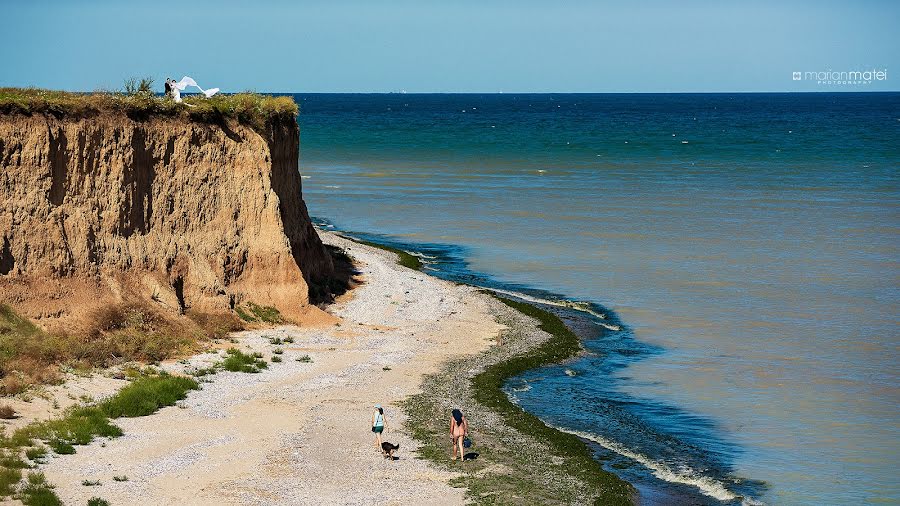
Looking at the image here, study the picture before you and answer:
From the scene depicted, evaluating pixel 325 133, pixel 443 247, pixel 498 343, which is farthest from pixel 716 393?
pixel 325 133

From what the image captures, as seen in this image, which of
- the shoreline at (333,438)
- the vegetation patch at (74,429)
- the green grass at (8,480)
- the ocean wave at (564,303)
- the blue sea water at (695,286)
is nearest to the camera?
the green grass at (8,480)

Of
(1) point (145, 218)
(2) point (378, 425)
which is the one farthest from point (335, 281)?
(2) point (378, 425)

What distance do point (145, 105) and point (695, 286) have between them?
21729 mm

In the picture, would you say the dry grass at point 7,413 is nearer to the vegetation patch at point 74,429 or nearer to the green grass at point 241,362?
the vegetation patch at point 74,429

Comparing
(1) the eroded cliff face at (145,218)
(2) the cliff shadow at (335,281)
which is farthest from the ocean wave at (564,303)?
(1) the eroded cliff face at (145,218)

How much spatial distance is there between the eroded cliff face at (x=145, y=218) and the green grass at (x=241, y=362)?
8.28ft

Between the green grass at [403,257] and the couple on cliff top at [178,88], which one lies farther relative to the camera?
the green grass at [403,257]

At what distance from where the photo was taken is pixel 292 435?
22.0m

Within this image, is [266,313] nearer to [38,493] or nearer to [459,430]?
[459,430]

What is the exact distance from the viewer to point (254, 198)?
31562 mm

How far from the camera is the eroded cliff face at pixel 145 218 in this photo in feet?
87.4

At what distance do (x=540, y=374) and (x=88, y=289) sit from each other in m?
11.9

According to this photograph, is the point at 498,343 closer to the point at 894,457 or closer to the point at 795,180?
the point at 894,457

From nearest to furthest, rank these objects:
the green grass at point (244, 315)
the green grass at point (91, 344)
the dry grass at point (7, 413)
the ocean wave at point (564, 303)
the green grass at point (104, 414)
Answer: the green grass at point (104, 414), the dry grass at point (7, 413), the green grass at point (91, 344), the green grass at point (244, 315), the ocean wave at point (564, 303)
